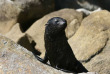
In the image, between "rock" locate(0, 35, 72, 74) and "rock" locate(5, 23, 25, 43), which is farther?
"rock" locate(5, 23, 25, 43)

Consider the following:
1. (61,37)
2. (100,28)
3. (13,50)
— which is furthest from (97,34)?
(13,50)

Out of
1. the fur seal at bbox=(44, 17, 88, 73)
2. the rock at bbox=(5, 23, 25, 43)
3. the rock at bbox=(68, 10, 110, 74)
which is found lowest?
the rock at bbox=(5, 23, 25, 43)

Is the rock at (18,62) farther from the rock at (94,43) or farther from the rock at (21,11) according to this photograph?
the rock at (21,11)

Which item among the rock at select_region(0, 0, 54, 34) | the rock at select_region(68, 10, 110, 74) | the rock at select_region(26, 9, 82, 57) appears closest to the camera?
the rock at select_region(68, 10, 110, 74)

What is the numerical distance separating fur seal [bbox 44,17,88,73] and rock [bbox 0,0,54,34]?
7.10 metres

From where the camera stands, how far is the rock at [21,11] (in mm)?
13234

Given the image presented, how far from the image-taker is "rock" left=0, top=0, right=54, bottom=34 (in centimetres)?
1323

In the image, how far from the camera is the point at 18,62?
548cm

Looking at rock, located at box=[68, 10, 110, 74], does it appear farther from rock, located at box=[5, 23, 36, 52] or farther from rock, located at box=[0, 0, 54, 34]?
rock, located at box=[0, 0, 54, 34]

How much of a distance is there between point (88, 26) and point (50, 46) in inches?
150

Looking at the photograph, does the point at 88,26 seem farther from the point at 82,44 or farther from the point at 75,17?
the point at 75,17

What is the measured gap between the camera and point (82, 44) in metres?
9.27

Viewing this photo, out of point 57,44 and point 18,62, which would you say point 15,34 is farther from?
point 18,62

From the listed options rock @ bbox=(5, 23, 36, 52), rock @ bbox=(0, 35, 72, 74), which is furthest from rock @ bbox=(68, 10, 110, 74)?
rock @ bbox=(0, 35, 72, 74)
